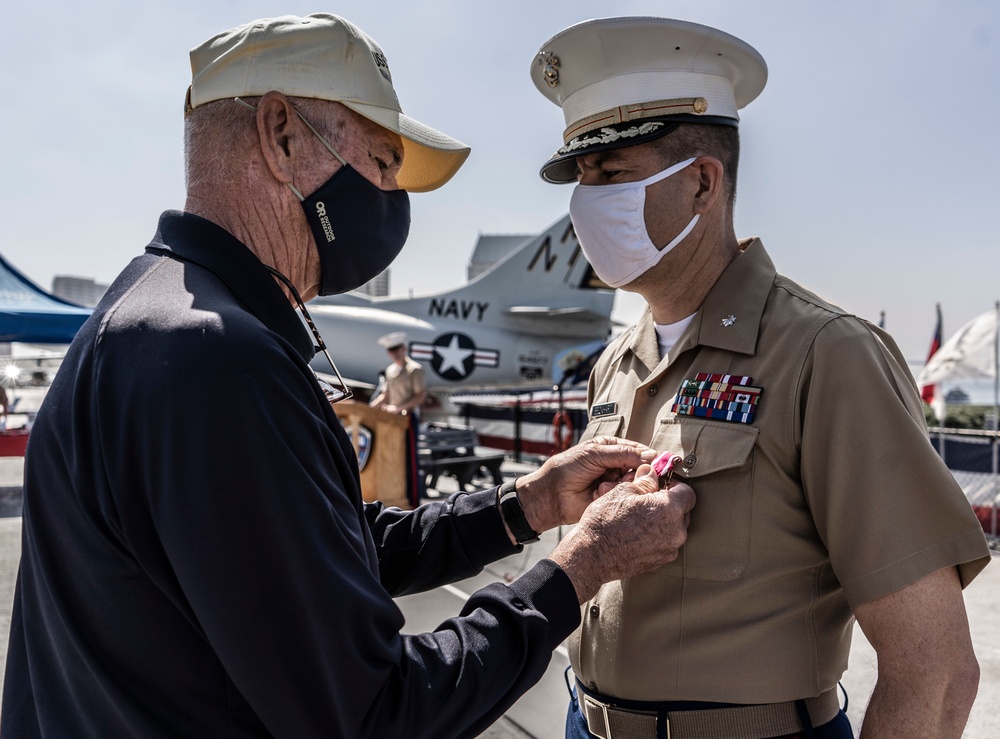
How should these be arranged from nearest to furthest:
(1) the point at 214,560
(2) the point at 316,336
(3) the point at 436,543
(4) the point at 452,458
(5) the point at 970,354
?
1. (1) the point at 214,560
2. (2) the point at 316,336
3. (3) the point at 436,543
4. (5) the point at 970,354
5. (4) the point at 452,458

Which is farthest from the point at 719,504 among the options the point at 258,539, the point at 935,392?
the point at 935,392

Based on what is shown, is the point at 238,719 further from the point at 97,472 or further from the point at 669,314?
the point at 669,314

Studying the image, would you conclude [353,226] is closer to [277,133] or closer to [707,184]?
[277,133]

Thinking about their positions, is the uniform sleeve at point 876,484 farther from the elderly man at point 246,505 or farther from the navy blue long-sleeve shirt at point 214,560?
the navy blue long-sleeve shirt at point 214,560

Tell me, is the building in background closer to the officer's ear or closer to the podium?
the podium

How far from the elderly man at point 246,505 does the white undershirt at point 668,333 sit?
519 mm

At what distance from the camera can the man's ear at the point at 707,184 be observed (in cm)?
171

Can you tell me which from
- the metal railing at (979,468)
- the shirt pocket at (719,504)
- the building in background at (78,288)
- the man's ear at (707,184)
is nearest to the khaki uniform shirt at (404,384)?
the metal railing at (979,468)

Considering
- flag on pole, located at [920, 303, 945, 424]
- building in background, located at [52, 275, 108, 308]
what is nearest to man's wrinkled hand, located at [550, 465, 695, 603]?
flag on pole, located at [920, 303, 945, 424]

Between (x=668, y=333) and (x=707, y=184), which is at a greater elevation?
(x=707, y=184)

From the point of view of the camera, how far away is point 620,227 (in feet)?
5.83

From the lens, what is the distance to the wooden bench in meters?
8.90

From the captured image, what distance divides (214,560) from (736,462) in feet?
3.15

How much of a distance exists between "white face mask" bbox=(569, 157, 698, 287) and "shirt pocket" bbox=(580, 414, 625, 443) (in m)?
0.36
